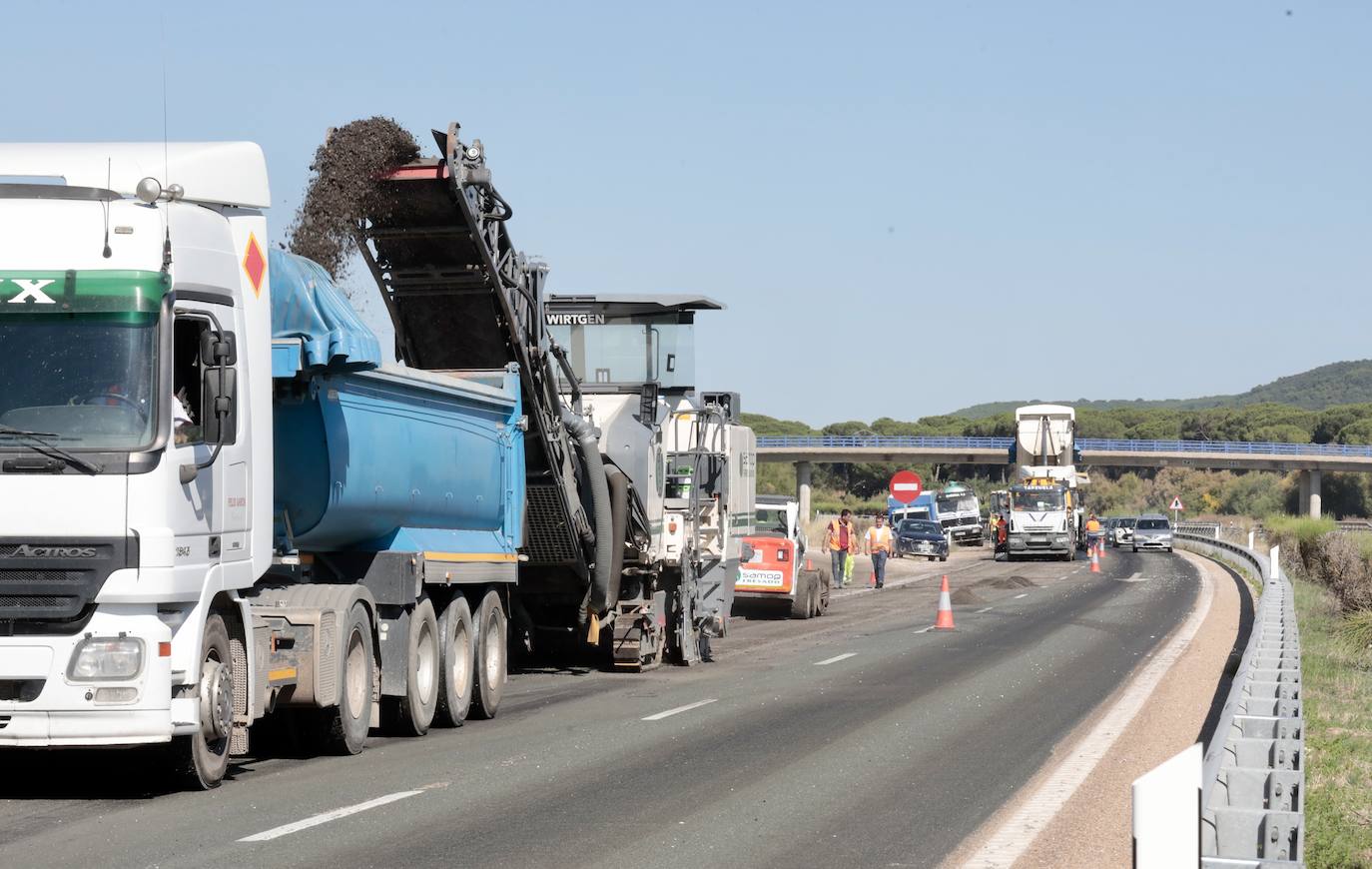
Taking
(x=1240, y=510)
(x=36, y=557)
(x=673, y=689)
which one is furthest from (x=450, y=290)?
(x=1240, y=510)

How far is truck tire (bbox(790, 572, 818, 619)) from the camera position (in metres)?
30.0

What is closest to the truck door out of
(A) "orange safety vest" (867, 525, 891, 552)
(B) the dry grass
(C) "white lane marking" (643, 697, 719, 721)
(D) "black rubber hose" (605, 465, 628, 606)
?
(C) "white lane marking" (643, 697, 719, 721)

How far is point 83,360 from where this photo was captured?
927 cm

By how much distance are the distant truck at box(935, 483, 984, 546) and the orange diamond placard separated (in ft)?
219

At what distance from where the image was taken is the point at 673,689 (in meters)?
17.2

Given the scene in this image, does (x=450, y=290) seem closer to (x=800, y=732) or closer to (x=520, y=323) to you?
(x=520, y=323)

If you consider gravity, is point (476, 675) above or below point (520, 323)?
below

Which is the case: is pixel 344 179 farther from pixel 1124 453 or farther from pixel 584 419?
pixel 1124 453

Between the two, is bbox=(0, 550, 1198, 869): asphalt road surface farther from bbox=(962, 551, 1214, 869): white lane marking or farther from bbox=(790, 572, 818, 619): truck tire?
bbox=(790, 572, 818, 619): truck tire

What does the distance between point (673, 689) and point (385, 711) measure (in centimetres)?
427

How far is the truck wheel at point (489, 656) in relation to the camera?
48.4ft

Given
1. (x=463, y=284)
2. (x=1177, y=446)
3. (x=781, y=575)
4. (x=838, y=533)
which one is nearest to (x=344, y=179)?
(x=463, y=284)

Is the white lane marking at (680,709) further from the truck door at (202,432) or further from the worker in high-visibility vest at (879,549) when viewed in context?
the worker in high-visibility vest at (879,549)

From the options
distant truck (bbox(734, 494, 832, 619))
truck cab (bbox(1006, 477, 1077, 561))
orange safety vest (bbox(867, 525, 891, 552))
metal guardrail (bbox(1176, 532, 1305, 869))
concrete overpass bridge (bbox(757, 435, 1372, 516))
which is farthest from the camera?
concrete overpass bridge (bbox(757, 435, 1372, 516))
